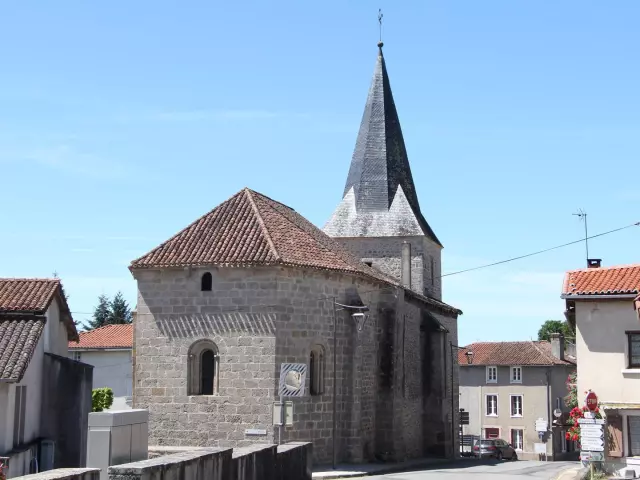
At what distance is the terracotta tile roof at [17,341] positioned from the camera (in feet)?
67.4

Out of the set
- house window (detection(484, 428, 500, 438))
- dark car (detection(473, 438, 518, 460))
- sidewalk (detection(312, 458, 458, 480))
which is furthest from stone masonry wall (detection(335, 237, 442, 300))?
house window (detection(484, 428, 500, 438))

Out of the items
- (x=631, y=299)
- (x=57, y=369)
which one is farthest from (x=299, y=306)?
(x=631, y=299)

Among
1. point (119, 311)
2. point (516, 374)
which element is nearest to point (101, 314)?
point (119, 311)

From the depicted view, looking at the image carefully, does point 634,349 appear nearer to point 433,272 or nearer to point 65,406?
Result: point 65,406

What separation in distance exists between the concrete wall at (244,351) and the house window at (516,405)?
1253 inches

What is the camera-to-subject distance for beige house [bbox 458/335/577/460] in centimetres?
5600

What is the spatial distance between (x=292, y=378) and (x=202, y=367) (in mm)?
3631

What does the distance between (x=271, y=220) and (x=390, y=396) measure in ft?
22.4

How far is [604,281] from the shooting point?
24.4 meters

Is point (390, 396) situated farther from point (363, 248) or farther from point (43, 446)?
point (363, 248)

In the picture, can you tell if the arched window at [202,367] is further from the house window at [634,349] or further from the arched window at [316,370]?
the house window at [634,349]

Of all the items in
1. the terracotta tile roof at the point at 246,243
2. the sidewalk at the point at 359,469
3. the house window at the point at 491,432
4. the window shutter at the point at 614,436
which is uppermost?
the terracotta tile roof at the point at 246,243

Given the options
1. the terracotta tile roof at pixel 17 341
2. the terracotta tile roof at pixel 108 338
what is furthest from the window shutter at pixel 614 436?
the terracotta tile roof at pixel 108 338

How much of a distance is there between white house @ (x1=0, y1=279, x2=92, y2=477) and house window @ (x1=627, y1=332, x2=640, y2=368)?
14.8 metres
